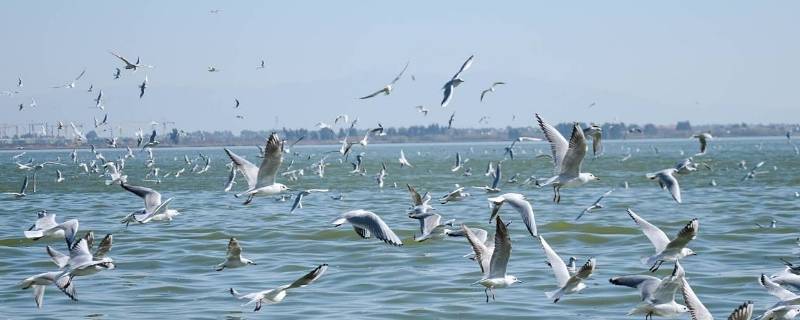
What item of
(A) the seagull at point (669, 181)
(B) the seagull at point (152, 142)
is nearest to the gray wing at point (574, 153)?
(A) the seagull at point (669, 181)

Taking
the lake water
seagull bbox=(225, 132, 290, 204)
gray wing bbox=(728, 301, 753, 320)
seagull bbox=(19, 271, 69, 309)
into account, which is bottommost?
the lake water

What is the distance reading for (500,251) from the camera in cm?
1239

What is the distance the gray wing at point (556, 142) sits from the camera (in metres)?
14.7

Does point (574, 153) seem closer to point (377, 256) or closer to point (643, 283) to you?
point (643, 283)

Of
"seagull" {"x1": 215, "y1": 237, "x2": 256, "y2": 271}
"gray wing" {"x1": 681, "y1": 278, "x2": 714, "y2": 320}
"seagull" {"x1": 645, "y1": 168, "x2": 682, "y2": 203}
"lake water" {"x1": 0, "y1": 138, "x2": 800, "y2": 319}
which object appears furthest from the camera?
"seagull" {"x1": 645, "y1": 168, "x2": 682, "y2": 203}

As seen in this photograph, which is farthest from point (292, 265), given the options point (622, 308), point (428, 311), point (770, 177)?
point (770, 177)

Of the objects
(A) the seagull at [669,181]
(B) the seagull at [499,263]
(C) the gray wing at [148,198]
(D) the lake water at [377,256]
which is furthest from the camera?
(A) the seagull at [669,181]

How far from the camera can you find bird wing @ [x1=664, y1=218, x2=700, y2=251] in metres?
11.9

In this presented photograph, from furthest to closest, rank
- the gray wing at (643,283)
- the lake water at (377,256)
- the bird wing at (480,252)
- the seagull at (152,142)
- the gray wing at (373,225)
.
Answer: the seagull at (152,142) → the lake water at (377,256) → the gray wing at (373,225) → the bird wing at (480,252) → the gray wing at (643,283)

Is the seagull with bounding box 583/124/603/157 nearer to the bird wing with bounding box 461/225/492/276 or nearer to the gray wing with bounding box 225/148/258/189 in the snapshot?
the bird wing with bounding box 461/225/492/276

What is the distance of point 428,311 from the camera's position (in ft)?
49.4

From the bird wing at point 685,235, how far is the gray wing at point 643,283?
1.71ft

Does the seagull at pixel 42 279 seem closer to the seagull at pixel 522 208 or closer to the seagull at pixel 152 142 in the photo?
the seagull at pixel 522 208

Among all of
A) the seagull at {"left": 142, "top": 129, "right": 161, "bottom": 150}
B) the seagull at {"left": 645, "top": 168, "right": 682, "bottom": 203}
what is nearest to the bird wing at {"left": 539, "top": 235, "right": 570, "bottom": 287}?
the seagull at {"left": 645, "top": 168, "right": 682, "bottom": 203}
